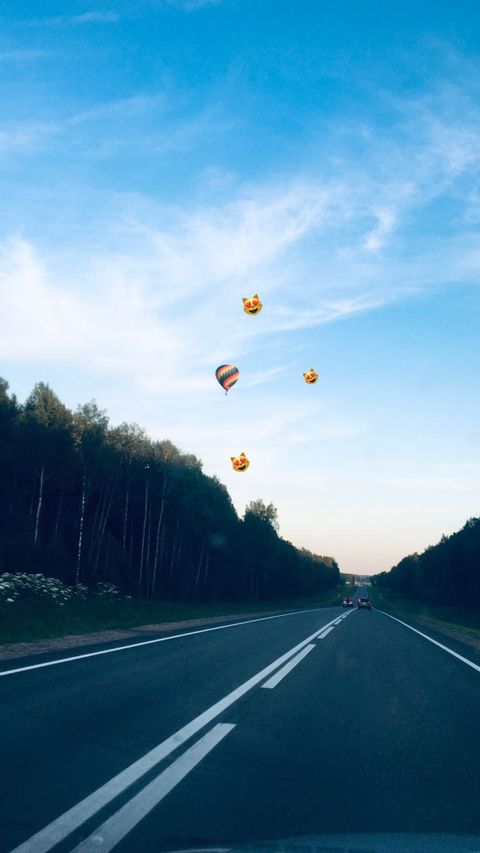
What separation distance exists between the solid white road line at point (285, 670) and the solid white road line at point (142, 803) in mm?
3829

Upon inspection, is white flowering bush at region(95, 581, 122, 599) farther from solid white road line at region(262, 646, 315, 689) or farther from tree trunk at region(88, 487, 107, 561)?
solid white road line at region(262, 646, 315, 689)

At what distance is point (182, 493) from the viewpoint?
6644cm

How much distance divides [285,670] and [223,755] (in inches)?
240

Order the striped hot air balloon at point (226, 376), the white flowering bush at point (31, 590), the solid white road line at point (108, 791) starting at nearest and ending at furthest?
the solid white road line at point (108, 791) → the white flowering bush at point (31, 590) → the striped hot air balloon at point (226, 376)

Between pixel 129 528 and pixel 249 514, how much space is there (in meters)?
43.3

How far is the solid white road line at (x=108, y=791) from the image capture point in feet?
12.2

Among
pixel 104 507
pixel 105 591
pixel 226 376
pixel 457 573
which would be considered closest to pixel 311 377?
pixel 226 376

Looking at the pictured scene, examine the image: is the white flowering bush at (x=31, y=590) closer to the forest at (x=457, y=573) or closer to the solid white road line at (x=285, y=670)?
the solid white road line at (x=285, y=670)

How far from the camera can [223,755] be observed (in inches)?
226

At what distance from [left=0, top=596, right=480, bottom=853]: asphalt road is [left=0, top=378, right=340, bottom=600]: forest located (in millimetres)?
29848

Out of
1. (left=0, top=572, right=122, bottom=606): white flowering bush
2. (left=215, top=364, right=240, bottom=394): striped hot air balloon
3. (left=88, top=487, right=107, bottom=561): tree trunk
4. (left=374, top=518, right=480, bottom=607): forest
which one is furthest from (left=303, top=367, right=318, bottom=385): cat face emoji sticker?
(left=374, top=518, right=480, bottom=607): forest

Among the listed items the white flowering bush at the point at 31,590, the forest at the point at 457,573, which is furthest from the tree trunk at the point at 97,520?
the forest at the point at 457,573

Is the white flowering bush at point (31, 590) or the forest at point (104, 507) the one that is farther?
the forest at point (104, 507)

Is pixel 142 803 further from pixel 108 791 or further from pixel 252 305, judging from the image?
pixel 252 305
